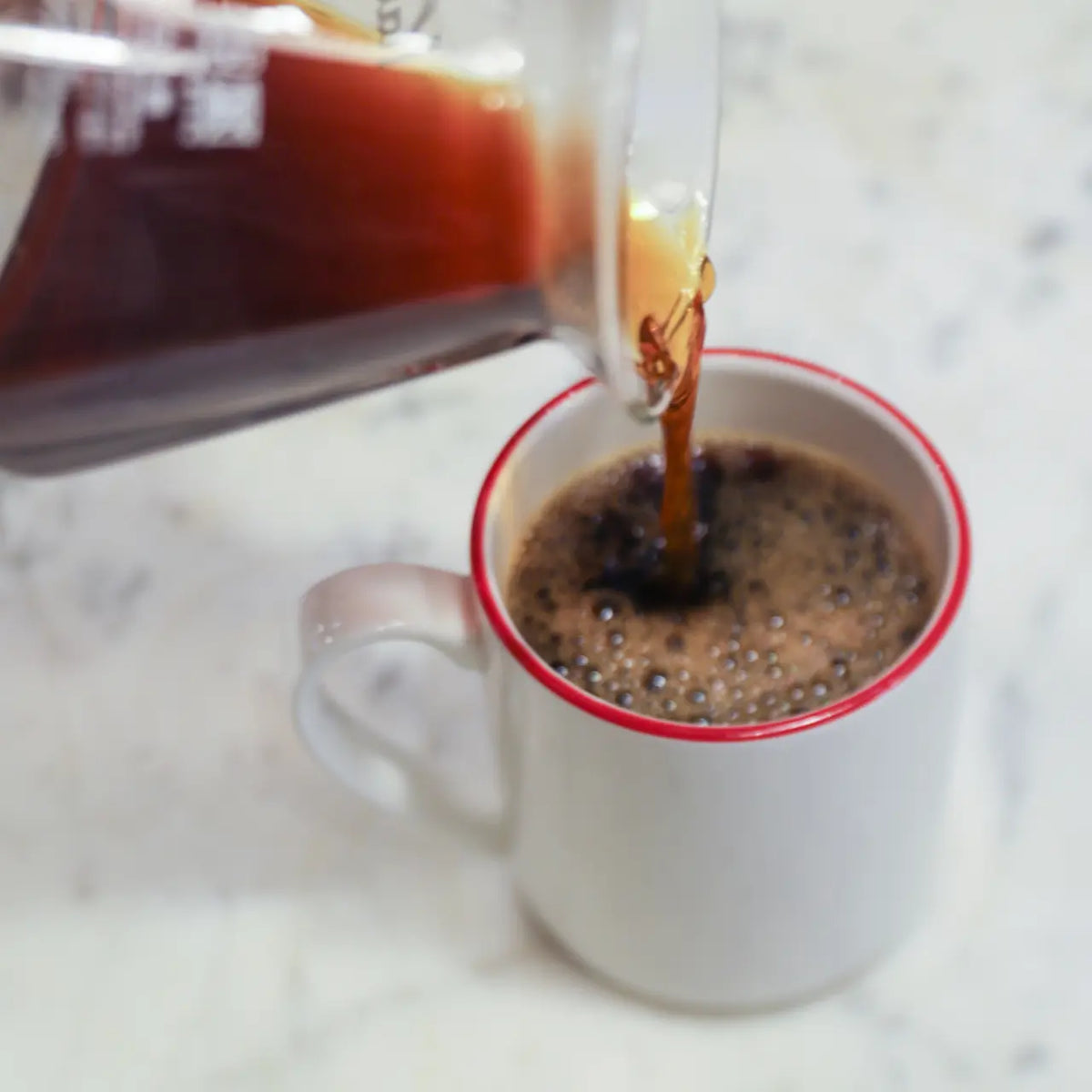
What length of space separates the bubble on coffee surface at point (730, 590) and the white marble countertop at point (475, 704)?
120mm

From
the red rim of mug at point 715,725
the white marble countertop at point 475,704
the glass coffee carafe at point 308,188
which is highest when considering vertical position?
the glass coffee carafe at point 308,188

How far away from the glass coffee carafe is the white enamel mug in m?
0.09

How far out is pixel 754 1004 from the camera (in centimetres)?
59

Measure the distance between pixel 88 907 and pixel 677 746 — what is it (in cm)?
31

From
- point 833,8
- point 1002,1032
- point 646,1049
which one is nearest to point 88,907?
point 646,1049

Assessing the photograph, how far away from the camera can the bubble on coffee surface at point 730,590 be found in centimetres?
57

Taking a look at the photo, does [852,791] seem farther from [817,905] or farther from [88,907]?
[88,907]

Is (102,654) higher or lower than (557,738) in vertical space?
lower

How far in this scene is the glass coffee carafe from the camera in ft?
1.39

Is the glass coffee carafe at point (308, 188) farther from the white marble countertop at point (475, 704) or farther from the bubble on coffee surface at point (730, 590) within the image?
the white marble countertop at point (475, 704)

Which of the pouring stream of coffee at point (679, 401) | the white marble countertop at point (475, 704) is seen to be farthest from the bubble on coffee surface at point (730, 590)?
the white marble countertop at point (475, 704)

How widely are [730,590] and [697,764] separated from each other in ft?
0.44

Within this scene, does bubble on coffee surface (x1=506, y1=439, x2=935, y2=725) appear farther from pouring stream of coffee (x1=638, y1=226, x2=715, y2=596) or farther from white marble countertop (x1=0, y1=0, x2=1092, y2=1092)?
white marble countertop (x1=0, y1=0, x2=1092, y2=1092)

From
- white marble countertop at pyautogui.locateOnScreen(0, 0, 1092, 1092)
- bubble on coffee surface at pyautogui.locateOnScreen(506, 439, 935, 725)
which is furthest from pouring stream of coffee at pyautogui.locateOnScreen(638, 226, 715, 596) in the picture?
white marble countertop at pyautogui.locateOnScreen(0, 0, 1092, 1092)
